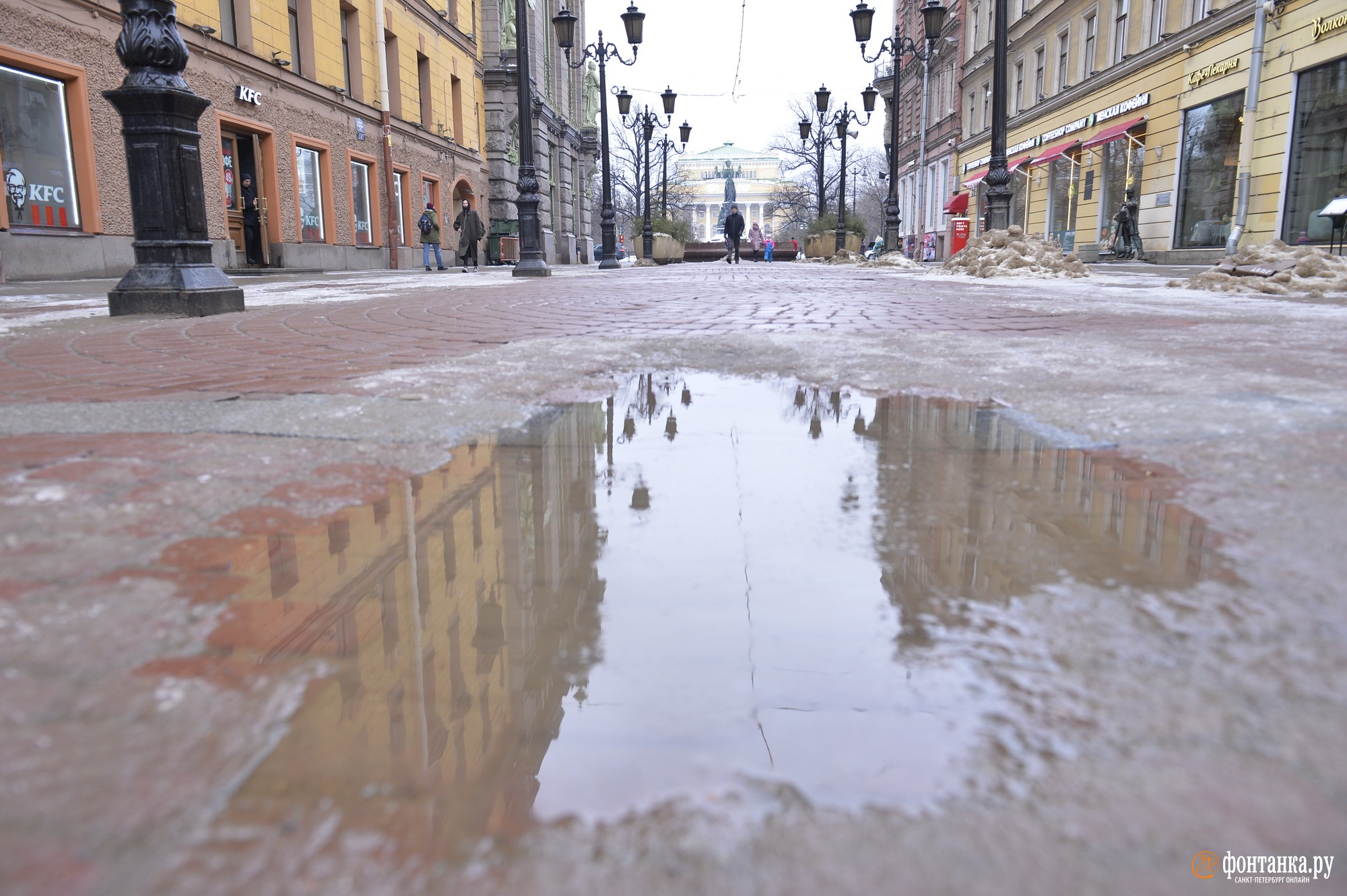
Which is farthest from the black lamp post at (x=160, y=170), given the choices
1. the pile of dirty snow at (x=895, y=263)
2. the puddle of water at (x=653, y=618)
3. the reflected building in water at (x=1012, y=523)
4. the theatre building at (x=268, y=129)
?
the pile of dirty snow at (x=895, y=263)

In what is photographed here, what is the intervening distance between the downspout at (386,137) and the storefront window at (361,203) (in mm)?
521

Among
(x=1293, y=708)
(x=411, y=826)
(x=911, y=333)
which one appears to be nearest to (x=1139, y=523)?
(x=1293, y=708)

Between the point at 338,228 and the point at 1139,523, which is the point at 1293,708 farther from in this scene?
the point at 338,228

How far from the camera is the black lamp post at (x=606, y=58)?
19.4 meters

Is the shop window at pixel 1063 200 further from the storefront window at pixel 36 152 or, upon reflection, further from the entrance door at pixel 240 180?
the storefront window at pixel 36 152

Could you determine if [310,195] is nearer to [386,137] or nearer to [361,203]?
[361,203]

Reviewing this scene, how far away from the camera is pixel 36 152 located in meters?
11.7

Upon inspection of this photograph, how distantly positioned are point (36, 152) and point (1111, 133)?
72.2ft

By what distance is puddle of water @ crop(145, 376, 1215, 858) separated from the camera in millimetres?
955

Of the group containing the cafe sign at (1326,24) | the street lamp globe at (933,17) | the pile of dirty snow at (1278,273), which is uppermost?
the street lamp globe at (933,17)

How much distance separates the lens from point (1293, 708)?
40.4 inches

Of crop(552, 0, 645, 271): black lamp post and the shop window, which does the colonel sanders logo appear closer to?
crop(552, 0, 645, 271): black lamp post

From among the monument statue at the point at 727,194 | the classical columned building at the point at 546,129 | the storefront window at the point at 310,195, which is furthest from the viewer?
the monument statue at the point at 727,194

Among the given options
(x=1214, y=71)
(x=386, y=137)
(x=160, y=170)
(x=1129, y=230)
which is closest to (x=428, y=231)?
(x=386, y=137)
